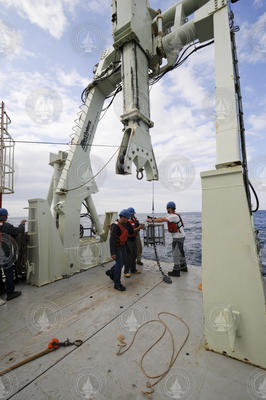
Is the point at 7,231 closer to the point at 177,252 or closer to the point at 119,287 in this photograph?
the point at 119,287

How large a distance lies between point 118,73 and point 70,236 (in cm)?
454

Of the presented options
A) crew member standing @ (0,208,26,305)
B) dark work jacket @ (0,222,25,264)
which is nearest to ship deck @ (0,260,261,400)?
crew member standing @ (0,208,26,305)

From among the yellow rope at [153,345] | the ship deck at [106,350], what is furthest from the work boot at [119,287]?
the yellow rope at [153,345]

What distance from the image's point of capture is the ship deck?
1.54 m

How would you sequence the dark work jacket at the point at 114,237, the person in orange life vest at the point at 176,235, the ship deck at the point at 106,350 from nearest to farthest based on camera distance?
the ship deck at the point at 106,350 < the dark work jacket at the point at 114,237 < the person in orange life vest at the point at 176,235

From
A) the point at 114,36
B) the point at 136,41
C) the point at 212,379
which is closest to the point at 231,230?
the point at 212,379

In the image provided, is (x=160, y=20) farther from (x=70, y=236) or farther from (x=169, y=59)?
(x=70, y=236)

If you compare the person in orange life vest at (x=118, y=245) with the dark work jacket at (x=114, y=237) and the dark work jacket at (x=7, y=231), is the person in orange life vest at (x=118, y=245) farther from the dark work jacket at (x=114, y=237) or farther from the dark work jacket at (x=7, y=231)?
the dark work jacket at (x=7, y=231)

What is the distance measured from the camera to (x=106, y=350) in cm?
200

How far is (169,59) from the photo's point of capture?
4.09 metres

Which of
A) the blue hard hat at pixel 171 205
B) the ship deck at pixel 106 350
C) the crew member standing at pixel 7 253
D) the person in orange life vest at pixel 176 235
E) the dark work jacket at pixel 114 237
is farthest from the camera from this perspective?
the blue hard hat at pixel 171 205

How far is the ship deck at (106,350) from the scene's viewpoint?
1542mm

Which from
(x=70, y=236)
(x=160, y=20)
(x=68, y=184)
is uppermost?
(x=160, y=20)

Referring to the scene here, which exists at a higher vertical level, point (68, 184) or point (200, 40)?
point (200, 40)
